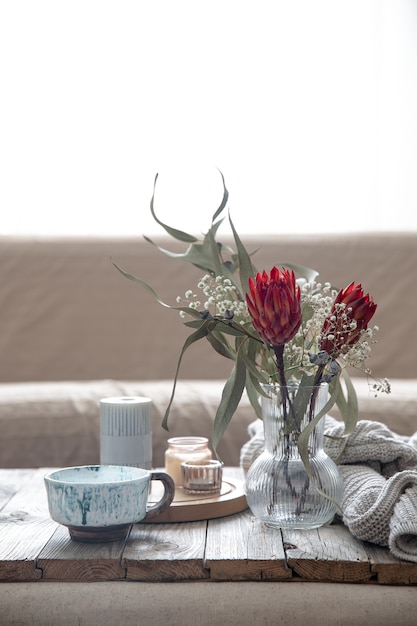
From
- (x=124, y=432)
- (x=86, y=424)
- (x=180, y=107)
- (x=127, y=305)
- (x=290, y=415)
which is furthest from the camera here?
Answer: (x=180, y=107)

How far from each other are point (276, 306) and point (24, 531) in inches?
16.3

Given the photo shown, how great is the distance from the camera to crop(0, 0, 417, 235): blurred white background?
2.79m

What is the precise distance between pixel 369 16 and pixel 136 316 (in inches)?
53.9

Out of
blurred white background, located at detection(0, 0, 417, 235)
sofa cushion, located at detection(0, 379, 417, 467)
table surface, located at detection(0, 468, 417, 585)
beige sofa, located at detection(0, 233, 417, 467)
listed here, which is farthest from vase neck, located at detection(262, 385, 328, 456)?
blurred white background, located at detection(0, 0, 417, 235)

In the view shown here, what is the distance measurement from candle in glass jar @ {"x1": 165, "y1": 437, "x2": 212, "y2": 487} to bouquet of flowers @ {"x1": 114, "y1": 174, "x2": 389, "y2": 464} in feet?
0.42

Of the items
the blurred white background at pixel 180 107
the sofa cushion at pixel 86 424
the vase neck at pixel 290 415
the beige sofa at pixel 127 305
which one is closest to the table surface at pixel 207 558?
the vase neck at pixel 290 415

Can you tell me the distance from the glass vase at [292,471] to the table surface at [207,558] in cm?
2

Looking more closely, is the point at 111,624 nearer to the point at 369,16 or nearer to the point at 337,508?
the point at 337,508

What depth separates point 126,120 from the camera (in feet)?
9.19

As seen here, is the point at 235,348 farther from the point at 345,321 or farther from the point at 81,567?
the point at 81,567

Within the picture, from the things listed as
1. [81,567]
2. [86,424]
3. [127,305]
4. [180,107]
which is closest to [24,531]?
[81,567]

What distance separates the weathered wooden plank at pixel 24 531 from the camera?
34.1 inches

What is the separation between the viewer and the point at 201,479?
1101 millimetres

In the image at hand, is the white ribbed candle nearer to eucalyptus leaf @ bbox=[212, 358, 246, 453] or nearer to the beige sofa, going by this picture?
eucalyptus leaf @ bbox=[212, 358, 246, 453]
